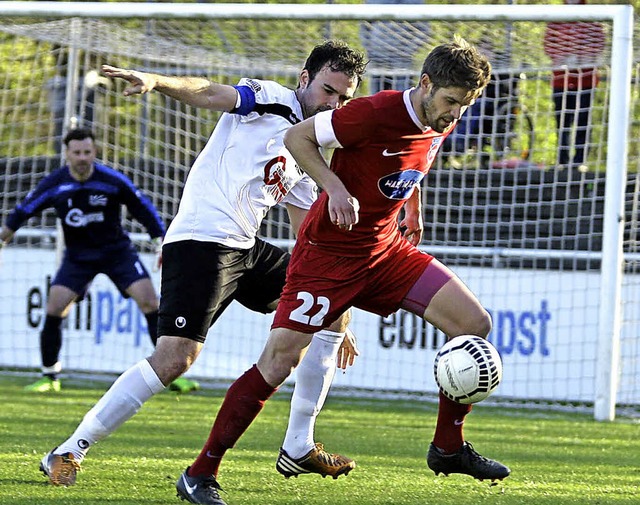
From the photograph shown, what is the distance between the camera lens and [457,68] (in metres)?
4.49

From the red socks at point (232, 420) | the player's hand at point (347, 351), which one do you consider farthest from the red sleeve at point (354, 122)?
the player's hand at point (347, 351)

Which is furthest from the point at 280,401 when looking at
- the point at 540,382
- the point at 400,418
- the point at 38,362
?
the point at 38,362

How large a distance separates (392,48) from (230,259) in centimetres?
543

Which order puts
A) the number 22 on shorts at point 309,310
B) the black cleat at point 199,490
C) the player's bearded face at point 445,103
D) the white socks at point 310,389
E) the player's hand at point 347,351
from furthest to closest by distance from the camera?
the player's hand at point 347,351 → the white socks at point 310,389 → the number 22 on shorts at point 309,310 → the black cleat at point 199,490 → the player's bearded face at point 445,103

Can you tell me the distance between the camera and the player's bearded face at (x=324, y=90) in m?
5.07

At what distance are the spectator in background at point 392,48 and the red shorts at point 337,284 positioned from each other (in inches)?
184

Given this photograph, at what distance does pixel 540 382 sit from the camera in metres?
9.87

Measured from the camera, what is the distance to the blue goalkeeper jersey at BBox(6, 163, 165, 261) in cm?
→ 916

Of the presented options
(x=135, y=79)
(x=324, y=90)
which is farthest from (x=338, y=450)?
(x=135, y=79)

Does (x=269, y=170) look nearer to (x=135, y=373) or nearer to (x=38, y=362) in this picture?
(x=135, y=373)

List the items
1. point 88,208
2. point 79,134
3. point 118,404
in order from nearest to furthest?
1. point 118,404
2. point 79,134
3. point 88,208

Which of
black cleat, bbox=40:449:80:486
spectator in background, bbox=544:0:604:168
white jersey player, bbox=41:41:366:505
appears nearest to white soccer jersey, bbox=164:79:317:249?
white jersey player, bbox=41:41:366:505

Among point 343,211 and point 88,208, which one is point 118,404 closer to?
point 343,211

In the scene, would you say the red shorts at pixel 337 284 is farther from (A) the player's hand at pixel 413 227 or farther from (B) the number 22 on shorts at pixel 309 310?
(A) the player's hand at pixel 413 227
